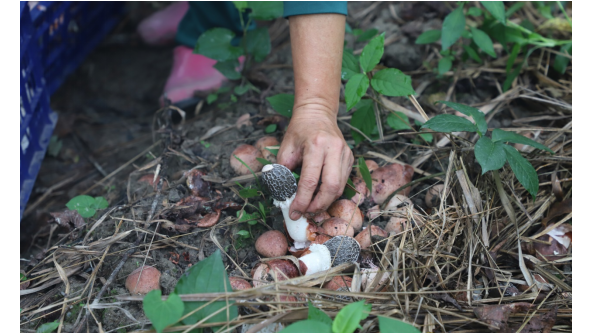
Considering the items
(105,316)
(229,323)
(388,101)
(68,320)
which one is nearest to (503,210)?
(388,101)

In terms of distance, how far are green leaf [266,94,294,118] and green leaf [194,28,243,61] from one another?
572mm

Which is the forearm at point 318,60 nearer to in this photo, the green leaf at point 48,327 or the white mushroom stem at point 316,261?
the white mushroom stem at point 316,261

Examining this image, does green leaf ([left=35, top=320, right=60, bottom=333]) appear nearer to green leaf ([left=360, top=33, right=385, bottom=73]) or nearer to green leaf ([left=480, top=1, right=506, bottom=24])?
green leaf ([left=360, top=33, right=385, bottom=73])

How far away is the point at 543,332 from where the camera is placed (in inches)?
64.1

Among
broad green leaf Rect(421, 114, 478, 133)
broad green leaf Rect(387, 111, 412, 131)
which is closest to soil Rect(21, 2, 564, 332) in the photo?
broad green leaf Rect(387, 111, 412, 131)

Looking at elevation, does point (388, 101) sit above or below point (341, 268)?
above

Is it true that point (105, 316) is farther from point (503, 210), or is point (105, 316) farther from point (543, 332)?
point (503, 210)

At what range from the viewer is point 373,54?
2.10 m

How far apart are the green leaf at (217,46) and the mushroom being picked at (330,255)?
5.05 ft

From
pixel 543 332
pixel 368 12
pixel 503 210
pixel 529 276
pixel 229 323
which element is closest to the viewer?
pixel 229 323

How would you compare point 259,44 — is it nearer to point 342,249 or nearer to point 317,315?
point 342,249

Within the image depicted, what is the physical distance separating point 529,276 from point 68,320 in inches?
82.8

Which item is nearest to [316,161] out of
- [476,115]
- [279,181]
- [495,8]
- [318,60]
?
[279,181]

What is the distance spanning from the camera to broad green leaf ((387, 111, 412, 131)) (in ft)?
7.93
